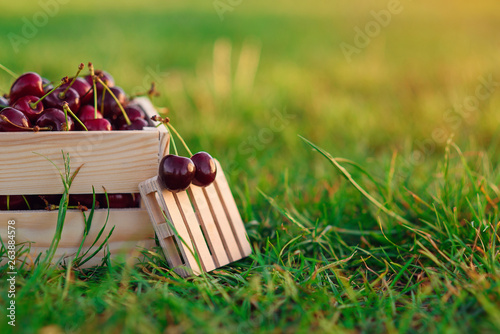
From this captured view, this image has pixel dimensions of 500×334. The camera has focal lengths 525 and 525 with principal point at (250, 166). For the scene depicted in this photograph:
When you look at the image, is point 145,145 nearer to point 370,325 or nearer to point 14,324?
point 14,324

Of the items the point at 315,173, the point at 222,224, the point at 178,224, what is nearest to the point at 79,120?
the point at 178,224

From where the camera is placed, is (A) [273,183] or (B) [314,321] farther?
(A) [273,183]

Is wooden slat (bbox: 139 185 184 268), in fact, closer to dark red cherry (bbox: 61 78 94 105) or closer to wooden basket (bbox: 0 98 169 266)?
wooden basket (bbox: 0 98 169 266)

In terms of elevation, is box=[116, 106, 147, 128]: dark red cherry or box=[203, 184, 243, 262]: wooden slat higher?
box=[116, 106, 147, 128]: dark red cherry

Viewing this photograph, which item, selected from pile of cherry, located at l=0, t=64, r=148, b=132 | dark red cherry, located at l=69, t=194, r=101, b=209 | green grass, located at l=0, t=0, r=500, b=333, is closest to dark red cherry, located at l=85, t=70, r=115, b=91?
pile of cherry, located at l=0, t=64, r=148, b=132

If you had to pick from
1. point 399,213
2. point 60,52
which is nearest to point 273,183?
point 399,213

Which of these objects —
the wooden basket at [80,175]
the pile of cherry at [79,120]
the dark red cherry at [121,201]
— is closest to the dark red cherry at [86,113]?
the pile of cherry at [79,120]
